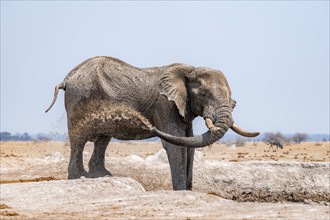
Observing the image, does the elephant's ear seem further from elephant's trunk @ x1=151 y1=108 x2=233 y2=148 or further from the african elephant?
elephant's trunk @ x1=151 y1=108 x2=233 y2=148

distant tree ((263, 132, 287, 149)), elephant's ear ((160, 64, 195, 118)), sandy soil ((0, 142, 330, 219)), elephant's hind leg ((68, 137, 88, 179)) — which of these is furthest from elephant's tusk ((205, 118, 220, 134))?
distant tree ((263, 132, 287, 149))

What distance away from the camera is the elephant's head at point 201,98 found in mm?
15242

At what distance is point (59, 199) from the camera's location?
44.1ft

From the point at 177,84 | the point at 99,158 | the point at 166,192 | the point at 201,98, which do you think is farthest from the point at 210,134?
the point at 99,158

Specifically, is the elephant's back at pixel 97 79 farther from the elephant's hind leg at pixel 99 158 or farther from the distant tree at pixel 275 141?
the distant tree at pixel 275 141

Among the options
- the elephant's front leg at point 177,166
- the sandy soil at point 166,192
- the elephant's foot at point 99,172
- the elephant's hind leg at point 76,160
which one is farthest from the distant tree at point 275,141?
the elephant's front leg at point 177,166

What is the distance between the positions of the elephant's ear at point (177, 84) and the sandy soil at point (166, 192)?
5.96 ft

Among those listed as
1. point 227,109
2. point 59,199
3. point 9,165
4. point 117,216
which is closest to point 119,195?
point 59,199

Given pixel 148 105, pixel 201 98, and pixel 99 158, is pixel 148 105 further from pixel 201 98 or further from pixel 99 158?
pixel 99 158

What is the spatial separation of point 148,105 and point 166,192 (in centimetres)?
340

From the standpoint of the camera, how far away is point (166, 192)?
13.3 m

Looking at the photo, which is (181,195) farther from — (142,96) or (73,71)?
(73,71)

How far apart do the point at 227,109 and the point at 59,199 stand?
3881mm

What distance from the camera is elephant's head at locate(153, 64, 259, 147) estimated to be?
15.2m
